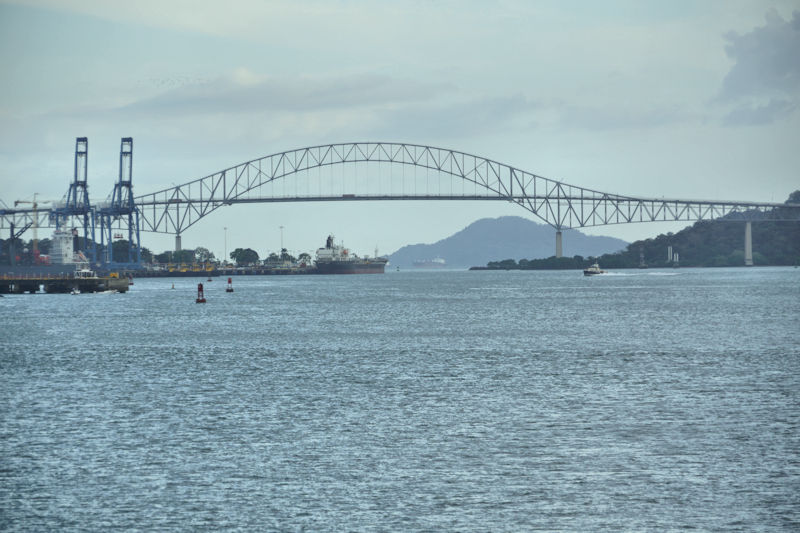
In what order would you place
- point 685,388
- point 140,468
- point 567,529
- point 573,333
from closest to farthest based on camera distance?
point 567,529 → point 140,468 → point 685,388 → point 573,333

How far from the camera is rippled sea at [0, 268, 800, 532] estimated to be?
15305 millimetres

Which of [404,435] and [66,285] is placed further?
[66,285]

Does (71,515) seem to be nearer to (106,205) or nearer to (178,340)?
(178,340)

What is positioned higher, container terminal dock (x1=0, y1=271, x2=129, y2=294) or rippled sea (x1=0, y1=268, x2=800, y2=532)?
container terminal dock (x1=0, y1=271, x2=129, y2=294)

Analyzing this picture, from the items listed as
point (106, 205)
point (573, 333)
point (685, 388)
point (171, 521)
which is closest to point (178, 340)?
point (573, 333)

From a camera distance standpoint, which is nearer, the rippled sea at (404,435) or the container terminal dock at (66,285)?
the rippled sea at (404,435)

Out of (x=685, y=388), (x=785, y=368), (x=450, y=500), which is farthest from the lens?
(x=785, y=368)

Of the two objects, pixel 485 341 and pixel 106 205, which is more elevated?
pixel 106 205

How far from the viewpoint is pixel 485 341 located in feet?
151

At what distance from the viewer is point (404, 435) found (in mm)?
21281

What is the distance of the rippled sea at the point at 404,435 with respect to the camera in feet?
50.2

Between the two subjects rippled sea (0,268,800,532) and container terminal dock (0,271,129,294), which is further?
container terminal dock (0,271,129,294)

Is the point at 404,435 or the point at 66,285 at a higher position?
the point at 66,285

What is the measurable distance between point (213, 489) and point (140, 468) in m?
2.17
